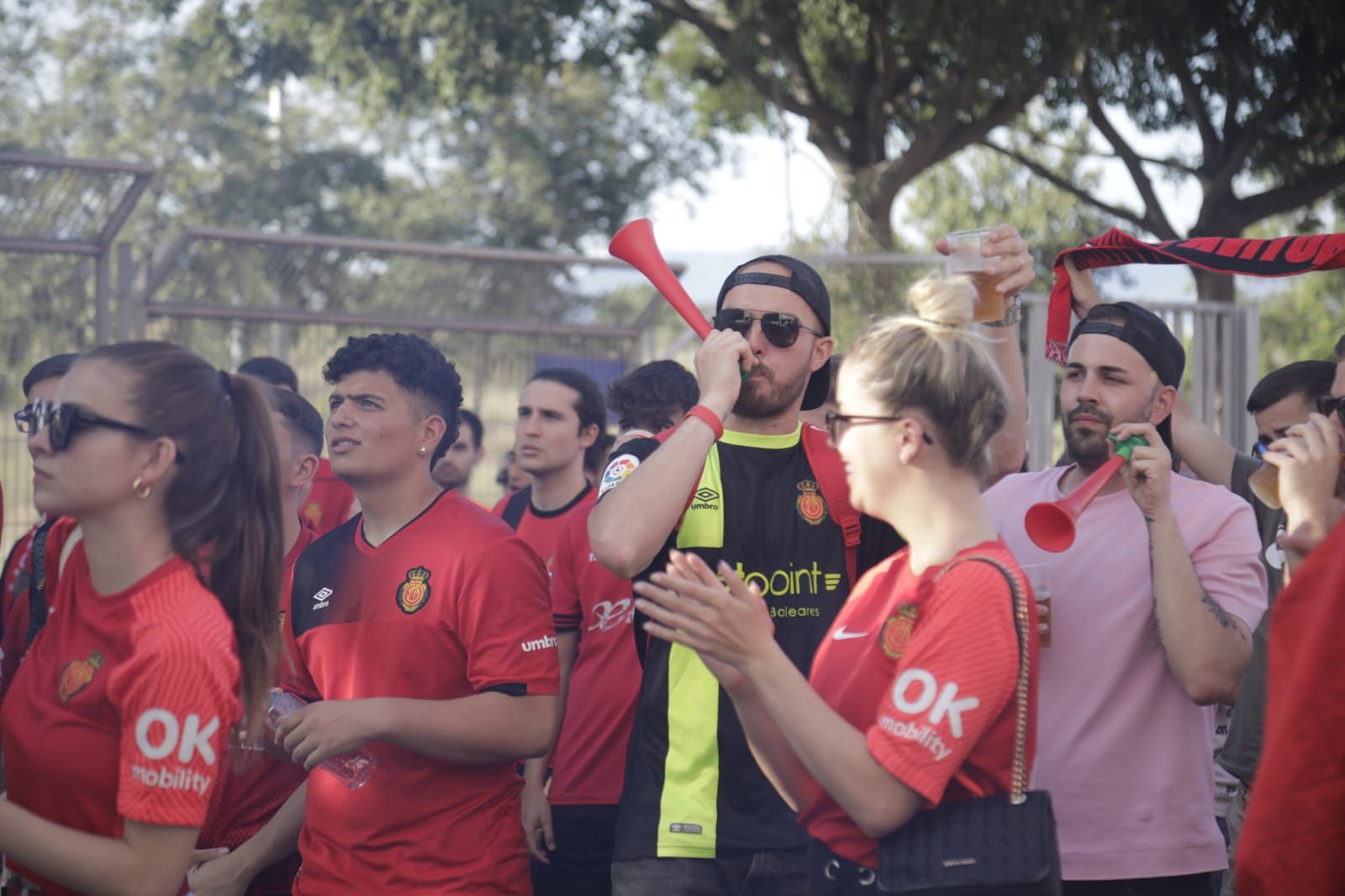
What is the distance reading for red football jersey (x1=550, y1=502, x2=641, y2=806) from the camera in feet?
15.8

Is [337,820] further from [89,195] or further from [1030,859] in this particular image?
[89,195]

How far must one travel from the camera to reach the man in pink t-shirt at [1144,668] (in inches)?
A: 130

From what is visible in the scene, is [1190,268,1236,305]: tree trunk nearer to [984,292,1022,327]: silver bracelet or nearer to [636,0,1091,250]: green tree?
[636,0,1091,250]: green tree

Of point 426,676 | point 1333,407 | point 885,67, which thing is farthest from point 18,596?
point 885,67

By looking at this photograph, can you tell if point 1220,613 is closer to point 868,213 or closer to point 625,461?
point 625,461

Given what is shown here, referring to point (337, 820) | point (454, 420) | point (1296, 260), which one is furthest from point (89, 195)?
point (1296, 260)

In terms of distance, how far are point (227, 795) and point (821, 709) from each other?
2.21 m

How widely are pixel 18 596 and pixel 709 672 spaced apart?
2.03m

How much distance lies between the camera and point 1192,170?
16938 mm

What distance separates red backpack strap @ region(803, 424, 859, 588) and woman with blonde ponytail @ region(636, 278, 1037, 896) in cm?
68

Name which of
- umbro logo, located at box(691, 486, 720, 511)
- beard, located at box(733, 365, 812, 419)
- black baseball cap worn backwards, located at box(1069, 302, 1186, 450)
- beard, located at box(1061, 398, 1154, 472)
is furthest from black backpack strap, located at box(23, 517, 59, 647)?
black baseball cap worn backwards, located at box(1069, 302, 1186, 450)

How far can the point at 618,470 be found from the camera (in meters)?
3.71

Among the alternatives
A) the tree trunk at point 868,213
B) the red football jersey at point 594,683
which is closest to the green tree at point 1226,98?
the tree trunk at point 868,213

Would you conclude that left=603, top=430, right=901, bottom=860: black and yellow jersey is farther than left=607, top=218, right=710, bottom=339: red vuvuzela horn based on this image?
No
